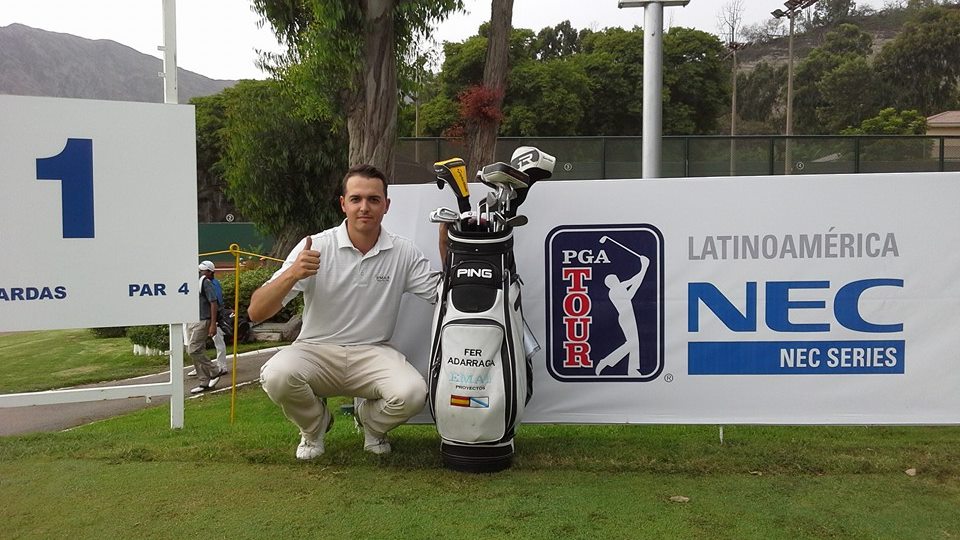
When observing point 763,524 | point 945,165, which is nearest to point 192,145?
point 763,524

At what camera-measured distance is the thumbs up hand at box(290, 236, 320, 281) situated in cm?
337

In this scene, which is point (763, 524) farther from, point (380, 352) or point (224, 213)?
point (224, 213)

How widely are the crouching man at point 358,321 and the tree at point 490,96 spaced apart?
5.36m

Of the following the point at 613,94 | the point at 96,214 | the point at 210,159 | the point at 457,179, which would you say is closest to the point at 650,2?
the point at 457,179

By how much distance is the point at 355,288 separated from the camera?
3.59m

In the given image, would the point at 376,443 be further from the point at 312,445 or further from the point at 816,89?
the point at 816,89

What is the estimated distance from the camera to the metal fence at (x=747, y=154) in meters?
17.5

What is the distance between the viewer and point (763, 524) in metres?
2.88

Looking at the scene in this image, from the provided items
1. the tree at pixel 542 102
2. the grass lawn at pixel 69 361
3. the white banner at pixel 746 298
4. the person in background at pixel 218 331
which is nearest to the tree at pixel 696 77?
the tree at pixel 542 102

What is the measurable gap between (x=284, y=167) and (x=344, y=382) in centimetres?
1177

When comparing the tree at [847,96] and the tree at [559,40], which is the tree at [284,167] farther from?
the tree at [847,96]

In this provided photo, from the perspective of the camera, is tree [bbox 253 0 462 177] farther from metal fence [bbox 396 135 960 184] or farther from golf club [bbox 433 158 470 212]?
metal fence [bbox 396 135 960 184]

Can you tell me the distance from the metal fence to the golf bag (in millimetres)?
13866

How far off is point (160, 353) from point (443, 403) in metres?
9.61
